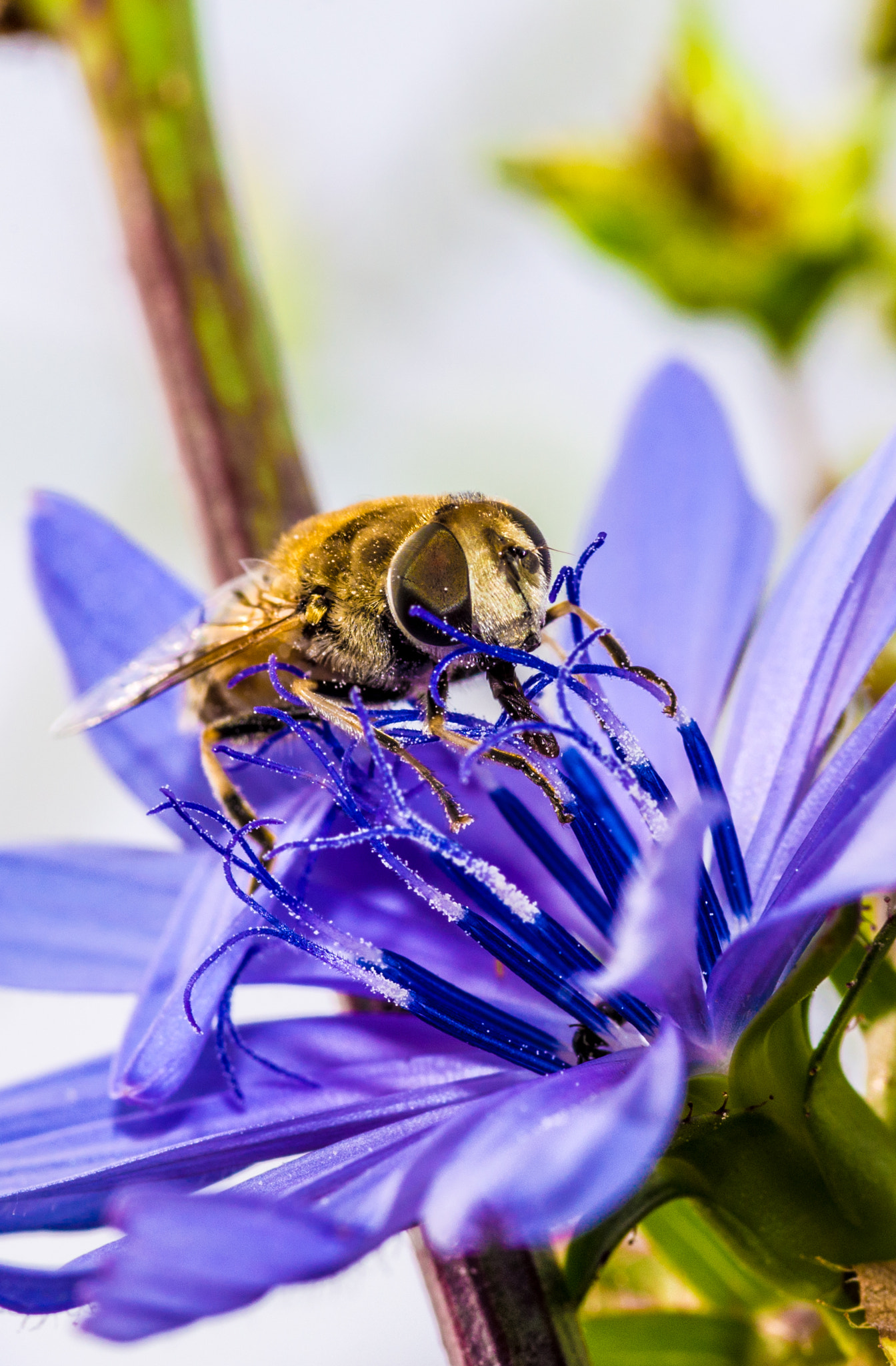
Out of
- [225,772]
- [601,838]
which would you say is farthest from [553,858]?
[225,772]

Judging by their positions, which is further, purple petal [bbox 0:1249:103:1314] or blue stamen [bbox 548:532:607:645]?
blue stamen [bbox 548:532:607:645]

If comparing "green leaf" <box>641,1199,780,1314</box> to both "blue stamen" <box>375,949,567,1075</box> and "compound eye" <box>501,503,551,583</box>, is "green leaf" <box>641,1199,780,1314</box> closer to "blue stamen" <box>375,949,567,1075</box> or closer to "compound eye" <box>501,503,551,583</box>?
"blue stamen" <box>375,949,567,1075</box>

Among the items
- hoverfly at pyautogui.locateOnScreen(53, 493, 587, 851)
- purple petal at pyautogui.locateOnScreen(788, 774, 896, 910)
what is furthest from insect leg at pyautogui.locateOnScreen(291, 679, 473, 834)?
purple petal at pyautogui.locateOnScreen(788, 774, 896, 910)

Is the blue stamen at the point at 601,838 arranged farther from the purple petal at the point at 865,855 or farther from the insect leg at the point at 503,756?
the purple petal at the point at 865,855

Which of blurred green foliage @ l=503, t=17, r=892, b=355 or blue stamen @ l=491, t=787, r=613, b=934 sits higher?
blurred green foliage @ l=503, t=17, r=892, b=355

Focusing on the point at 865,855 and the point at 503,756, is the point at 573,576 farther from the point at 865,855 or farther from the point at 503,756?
the point at 865,855

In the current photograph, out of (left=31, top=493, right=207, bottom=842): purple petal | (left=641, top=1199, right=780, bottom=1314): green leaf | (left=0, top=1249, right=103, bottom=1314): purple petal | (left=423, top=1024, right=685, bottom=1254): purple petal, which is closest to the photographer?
(left=423, top=1024, right=685, bottom=1254): purple petal
